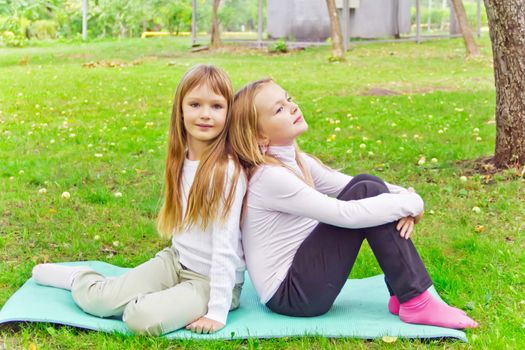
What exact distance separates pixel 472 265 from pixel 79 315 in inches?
91.2

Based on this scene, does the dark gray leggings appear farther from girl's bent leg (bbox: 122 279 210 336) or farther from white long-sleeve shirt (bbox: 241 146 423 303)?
girl's bent leg (bbox: 122 279 210 336)

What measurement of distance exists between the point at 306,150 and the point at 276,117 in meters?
4.37

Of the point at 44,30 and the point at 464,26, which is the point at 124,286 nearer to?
the point at 464,26

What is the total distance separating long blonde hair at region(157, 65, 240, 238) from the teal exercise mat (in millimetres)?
522

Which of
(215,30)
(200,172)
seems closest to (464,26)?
(215,30)

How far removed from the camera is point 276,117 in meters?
3.55

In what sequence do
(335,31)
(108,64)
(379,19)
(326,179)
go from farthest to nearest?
(379,19) → (335,31) → (108,64) → (326,179)

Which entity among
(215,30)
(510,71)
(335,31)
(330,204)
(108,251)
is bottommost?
(108,251)

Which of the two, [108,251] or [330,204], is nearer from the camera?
[330,204]

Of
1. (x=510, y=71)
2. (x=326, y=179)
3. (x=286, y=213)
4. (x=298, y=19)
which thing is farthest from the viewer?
(x=298, y=19)

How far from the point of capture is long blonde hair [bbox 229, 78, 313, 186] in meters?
3.53

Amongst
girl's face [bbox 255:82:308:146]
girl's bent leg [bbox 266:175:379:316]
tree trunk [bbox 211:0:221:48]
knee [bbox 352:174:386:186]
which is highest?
tree trunk [bbox 211:0:221:48]

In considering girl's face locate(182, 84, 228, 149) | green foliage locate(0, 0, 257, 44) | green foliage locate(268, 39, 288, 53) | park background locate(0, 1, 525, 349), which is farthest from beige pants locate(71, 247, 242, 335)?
green foliage locate(0, 0, 257, 44)

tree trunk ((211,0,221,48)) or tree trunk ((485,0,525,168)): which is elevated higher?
tree trunk ((211,0,221,48))
